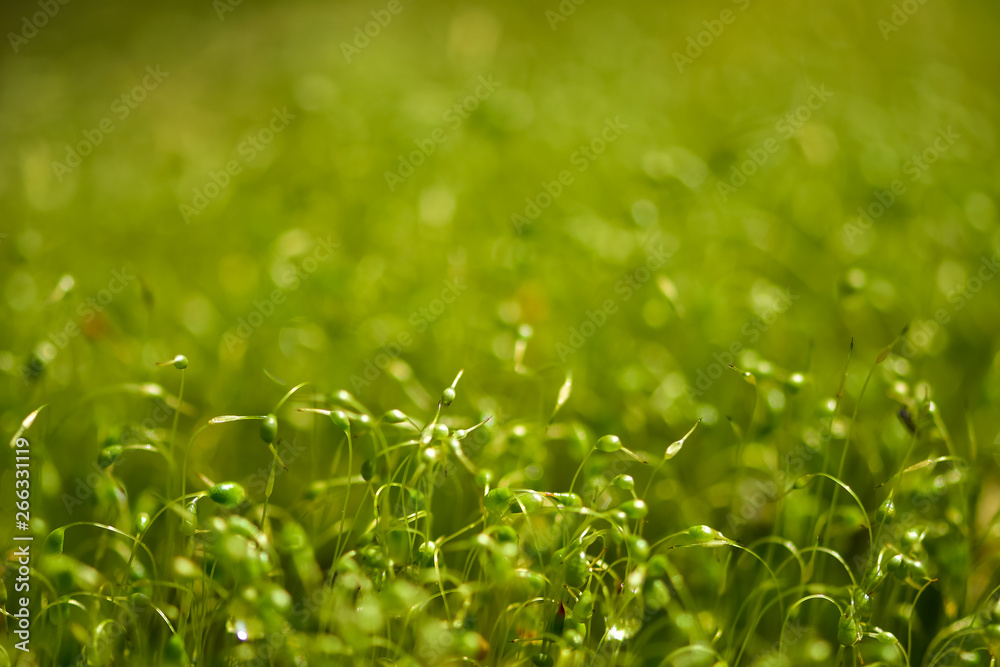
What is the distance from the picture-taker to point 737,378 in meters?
1.75

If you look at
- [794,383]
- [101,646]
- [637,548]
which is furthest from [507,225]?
[101,646]

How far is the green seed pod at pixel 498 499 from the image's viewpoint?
1.03m

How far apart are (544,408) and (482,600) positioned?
20.5 inches

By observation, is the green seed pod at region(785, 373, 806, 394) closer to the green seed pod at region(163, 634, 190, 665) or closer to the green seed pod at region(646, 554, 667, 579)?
the green seed pod at region(646, 554, 667, 579)

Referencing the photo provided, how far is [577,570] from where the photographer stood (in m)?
1.01

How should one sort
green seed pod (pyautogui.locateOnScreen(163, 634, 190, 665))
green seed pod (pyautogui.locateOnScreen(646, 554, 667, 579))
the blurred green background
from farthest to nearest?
the blurred green background, green seed pod (pyautogui.locateOnScreen(646, 554, 667, 579)), green seed pod (pyautogui.locateOnScreen(163, 634, 190, 665))

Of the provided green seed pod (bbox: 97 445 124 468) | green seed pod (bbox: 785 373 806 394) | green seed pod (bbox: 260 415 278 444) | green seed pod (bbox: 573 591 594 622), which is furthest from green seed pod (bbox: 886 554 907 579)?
green seed pod (bbox: 97 445 124 468)

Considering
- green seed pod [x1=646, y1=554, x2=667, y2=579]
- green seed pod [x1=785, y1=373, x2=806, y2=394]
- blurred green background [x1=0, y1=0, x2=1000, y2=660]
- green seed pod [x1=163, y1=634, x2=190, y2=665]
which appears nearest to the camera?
green seed pod [x1=163, y1=634, x2=190, y2=665]

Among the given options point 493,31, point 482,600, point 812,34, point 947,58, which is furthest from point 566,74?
point 482,600

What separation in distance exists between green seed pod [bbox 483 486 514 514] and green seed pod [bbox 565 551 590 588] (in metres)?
0.12

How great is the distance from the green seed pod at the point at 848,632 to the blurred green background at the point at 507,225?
0.38m

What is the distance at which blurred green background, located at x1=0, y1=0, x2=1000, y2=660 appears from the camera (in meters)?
1.62

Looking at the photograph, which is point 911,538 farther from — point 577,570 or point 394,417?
point 394,417

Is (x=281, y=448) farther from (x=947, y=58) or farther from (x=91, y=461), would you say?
(x=947, y=58)
